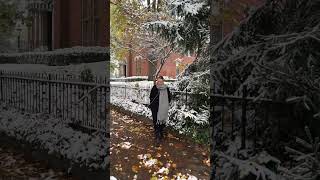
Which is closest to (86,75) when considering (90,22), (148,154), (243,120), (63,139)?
(90,22)

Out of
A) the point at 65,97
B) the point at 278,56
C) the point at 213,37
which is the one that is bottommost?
the point at 65,97

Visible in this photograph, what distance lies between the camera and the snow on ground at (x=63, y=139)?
340 centimetres

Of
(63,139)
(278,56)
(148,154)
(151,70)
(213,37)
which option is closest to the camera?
(278,56)

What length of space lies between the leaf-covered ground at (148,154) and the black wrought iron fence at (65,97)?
Result: 0.69ft

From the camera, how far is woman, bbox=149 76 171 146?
333 centimetres

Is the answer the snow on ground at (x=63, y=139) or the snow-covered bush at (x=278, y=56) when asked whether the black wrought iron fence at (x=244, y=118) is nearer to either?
the snow-covered bush at (x=278, y=56)

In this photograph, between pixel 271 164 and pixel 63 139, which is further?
pixel 63 139

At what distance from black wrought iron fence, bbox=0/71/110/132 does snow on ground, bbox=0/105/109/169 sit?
85 millimetres

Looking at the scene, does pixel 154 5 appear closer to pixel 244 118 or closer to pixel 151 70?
pixel 151 70

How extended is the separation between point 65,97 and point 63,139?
16.7 inches

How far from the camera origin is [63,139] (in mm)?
3453

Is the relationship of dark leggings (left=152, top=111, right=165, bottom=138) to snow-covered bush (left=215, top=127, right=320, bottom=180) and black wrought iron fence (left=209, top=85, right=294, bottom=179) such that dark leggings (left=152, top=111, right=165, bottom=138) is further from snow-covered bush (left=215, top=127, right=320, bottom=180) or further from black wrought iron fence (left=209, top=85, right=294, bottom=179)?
snow-covered bush (left=215, top=127, right=320, bottom=180)

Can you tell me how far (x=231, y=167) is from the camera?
2561mm

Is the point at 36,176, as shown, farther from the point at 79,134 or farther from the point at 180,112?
the point at 180,112
